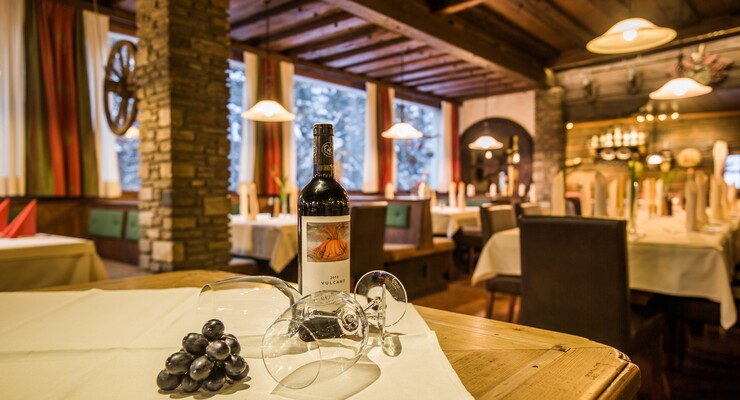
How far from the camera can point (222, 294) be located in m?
0.69

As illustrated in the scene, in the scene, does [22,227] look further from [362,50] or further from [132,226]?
[362,50]

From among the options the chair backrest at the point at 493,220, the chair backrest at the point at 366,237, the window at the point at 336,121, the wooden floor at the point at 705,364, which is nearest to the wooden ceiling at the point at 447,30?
the window at the point at 336,121

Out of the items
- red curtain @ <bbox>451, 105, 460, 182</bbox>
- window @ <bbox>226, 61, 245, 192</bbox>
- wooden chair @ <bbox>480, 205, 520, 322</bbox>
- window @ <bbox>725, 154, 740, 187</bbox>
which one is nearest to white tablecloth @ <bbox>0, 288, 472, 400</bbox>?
wooden chair @ <bbox>480, 205, 520, 322</bbox>

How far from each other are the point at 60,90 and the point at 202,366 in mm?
5206

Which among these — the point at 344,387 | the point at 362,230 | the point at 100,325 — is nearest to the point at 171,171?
the point at 362,230

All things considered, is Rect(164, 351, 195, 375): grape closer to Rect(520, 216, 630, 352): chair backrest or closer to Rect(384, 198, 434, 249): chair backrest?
Rect(520, 216, 630, 352): chair backrest

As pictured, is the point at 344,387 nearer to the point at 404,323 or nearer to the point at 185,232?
the point at 404,323

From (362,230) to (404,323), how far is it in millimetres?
2807

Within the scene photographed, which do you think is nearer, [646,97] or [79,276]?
[79,276]

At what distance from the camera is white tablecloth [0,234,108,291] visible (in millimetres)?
2107

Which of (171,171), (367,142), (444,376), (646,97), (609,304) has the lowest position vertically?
(609,304)

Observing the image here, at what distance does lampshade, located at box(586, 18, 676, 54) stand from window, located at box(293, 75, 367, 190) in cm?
455

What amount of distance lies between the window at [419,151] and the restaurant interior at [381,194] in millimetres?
55

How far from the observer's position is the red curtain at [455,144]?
1009 cm
